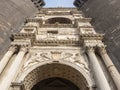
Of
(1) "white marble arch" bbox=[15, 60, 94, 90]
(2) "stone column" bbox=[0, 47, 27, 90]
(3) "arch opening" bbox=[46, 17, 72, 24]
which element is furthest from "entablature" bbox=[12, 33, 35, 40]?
(3) "arch opening" bbox=[46, 17, 72, 24]

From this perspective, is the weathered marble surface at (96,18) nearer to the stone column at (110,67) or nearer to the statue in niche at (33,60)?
the stone column at (110,67)

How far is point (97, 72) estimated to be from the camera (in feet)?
38.9

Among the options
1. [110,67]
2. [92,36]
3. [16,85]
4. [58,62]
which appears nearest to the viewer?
[16,85]

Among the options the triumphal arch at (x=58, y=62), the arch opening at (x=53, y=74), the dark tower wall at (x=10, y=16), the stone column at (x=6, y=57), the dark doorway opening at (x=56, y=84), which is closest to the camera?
the triumphal arch at (x=58, y=62)

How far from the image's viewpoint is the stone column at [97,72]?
10898 millimetres

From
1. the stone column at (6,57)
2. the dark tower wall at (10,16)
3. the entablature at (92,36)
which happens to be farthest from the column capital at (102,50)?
the dark tower wall at (10,16)

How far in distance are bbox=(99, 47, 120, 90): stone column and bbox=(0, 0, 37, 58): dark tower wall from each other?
5781 mm

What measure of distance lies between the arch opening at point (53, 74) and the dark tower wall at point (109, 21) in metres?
2.27

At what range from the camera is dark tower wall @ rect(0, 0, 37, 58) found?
15878 mm

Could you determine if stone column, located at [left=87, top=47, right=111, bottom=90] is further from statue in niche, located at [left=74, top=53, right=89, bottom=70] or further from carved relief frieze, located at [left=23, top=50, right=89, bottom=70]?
carved relief frieze, located at [left=23, top=50, right=89, bottom=70]

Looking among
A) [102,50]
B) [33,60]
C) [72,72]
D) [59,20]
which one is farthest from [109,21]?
[59,20]

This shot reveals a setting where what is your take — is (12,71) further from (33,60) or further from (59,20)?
(59,20)

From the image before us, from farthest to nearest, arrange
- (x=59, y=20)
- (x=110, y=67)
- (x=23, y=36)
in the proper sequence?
1. (x=59, y=20)
2. (x=23, y=36)
3. (x=110, y=67)

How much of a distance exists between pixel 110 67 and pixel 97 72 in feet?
2.87
